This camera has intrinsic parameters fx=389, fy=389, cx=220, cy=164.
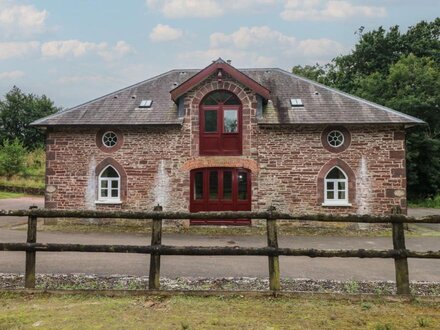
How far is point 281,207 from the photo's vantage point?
15.3 metres

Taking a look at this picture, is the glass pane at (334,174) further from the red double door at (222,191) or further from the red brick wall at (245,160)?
the red double door at (222,191)

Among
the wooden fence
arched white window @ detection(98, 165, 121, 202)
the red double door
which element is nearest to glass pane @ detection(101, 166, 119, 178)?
arched white window @ detection(98, 165, 121, 202)

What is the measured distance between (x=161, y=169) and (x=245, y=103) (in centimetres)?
427

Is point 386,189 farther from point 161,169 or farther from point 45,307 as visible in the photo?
point 45,307

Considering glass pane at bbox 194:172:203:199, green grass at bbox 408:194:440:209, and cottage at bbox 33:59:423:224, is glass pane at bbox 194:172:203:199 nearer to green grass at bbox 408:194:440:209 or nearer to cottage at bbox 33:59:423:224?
cottage at bbox 33:59:423:224

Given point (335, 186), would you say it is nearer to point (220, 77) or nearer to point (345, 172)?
point (345, 172)

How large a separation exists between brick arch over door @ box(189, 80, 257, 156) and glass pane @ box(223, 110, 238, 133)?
383 millimetres

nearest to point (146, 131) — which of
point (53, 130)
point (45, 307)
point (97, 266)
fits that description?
point (53, 130)

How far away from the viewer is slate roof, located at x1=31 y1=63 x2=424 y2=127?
15.2 metres

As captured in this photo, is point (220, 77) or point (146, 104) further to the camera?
point (146, 104)

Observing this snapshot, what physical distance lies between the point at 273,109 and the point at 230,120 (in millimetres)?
1834

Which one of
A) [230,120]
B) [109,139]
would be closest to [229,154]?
[230,120]

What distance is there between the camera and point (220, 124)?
15.8 metres

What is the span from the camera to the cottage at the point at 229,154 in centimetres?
1516
